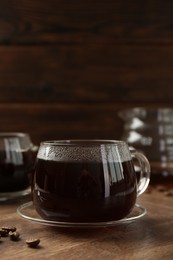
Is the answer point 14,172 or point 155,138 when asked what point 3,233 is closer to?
point 14,172

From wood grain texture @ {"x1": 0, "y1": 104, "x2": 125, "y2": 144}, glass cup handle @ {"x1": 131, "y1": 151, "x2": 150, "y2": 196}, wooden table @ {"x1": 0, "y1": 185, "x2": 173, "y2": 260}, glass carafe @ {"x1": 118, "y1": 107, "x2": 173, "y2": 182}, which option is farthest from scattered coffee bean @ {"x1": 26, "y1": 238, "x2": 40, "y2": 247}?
wood grain texture @ {"x1": 0, "y1": 104, "x2": 125, "y2": 144}

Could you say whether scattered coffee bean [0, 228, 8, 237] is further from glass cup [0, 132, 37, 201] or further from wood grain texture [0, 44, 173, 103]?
wood grain texture [0, 44, 173, 103]

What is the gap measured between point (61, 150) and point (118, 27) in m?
1.03

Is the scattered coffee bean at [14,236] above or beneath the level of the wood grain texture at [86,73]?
beneath

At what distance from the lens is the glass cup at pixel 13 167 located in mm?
800

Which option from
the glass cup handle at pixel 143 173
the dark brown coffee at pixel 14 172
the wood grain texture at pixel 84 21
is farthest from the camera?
the wood grain texture at pixel 84 21

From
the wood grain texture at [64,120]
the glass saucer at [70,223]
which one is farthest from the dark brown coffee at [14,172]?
the wood grain texture at [64,120]

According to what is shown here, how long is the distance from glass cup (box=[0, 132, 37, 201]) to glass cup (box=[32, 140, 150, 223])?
0.69 feet

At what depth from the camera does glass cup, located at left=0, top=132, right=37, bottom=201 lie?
80cm

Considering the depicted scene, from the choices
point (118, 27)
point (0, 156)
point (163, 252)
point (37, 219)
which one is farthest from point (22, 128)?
point (163, 252)

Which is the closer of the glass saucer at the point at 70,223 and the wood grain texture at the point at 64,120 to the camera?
the glass saucer at the point at 70,223

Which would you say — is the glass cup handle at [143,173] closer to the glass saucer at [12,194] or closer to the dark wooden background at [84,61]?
the glass saucer at [12,194]

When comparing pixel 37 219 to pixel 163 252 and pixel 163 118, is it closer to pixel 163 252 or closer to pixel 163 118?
pixel 163 252

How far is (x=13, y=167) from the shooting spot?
806 mm
